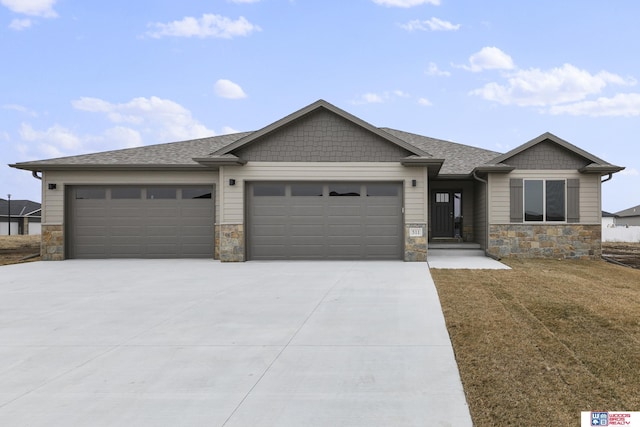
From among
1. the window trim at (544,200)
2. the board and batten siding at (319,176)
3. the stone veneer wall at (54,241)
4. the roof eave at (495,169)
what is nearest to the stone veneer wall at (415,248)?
the board and batten siding at (319,176)

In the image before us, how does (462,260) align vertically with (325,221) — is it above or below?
below

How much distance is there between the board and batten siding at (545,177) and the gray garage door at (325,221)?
3.60 meters

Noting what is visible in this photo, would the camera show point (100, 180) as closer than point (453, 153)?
Yes

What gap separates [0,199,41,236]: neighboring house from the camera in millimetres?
44625

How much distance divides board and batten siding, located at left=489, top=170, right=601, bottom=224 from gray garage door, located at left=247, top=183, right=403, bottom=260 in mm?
3597

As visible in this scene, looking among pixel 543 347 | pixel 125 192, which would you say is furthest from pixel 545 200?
pixel 125 192

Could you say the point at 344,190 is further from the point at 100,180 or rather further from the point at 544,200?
the point at 100,180

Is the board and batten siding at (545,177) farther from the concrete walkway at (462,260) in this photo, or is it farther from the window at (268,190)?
the window at (268,190)

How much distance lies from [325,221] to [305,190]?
1164mm

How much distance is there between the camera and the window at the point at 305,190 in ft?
44.3

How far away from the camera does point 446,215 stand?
17.4 meters

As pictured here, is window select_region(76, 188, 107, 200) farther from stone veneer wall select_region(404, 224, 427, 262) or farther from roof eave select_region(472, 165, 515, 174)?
roof eave select_region(472, 165, 515, 174)

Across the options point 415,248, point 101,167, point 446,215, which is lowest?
point 415,248

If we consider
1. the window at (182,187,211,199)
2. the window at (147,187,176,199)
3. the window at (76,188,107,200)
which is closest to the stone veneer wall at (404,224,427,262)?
the window at (182,187,211,199)
